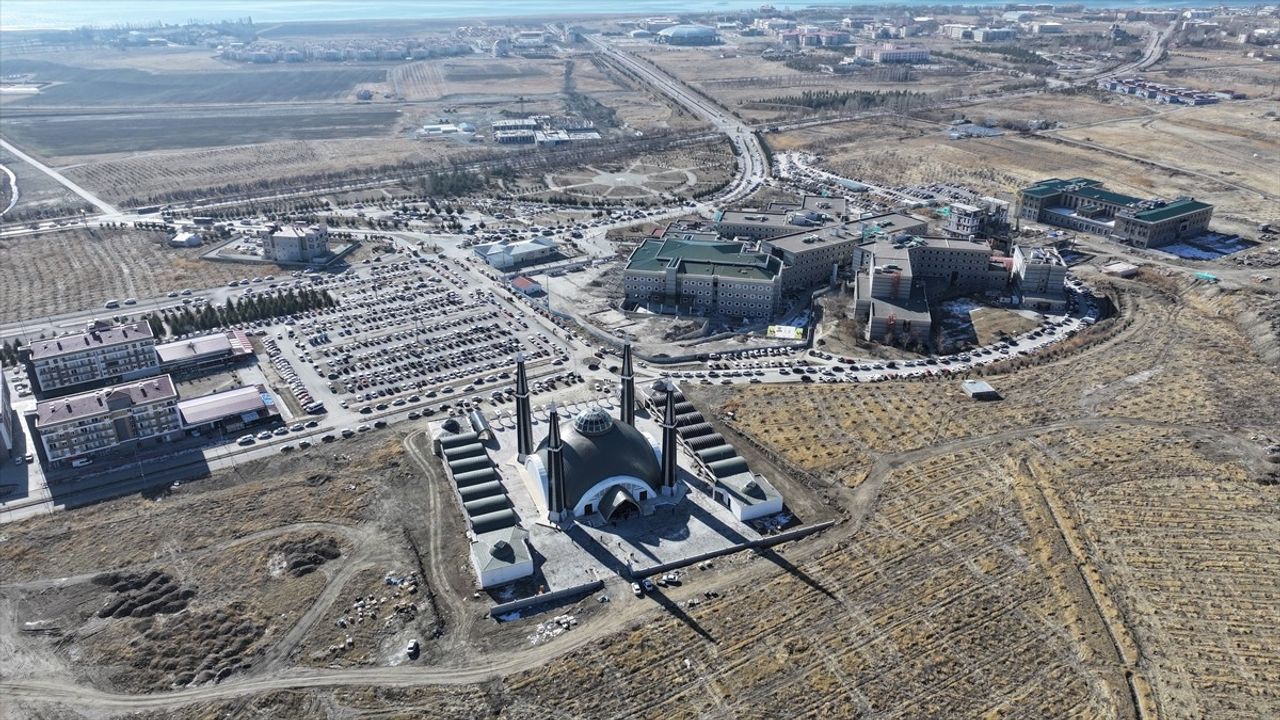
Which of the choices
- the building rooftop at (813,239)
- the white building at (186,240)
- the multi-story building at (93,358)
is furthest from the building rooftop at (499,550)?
the white building at (186,240)

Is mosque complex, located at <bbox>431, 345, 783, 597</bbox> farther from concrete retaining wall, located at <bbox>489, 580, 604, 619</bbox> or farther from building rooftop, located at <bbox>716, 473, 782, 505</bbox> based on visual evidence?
concrete retaining wall, located at <bbox>489, 580, 604, 619</bbox>

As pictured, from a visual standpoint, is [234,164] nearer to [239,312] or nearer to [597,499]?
[239,312]

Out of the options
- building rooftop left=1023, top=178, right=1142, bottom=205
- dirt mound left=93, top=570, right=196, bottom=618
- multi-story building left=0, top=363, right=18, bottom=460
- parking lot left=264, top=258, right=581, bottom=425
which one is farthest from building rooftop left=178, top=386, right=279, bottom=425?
building rooftop left=1023, top=178, right=1142, bottom=205

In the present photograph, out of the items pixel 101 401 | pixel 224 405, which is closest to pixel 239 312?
pixel 224 405

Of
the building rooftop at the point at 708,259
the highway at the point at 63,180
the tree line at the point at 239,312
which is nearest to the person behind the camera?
the tree line at the point at 239,312

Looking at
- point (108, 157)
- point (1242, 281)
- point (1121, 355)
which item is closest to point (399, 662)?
point (1121, 355)

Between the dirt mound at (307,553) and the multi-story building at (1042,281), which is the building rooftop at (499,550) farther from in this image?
the multi-story building at (1042,281)
